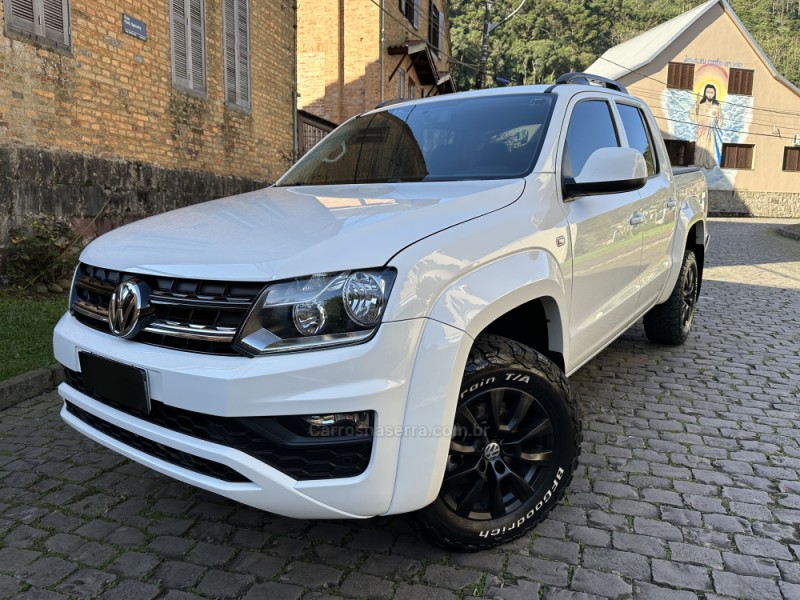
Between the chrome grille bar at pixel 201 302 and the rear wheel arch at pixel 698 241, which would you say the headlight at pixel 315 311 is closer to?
the chrome grille bar at pixel 201 302

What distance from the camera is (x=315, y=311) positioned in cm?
193

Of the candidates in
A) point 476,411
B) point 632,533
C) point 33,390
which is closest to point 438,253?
point 476,411

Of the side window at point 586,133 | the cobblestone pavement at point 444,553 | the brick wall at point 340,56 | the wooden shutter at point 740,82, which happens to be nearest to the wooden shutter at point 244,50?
the brick wall at point 340,56

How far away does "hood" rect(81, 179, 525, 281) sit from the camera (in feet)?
6.44

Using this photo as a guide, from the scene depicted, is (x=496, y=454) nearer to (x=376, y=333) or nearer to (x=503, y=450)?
(x=503, y=450)

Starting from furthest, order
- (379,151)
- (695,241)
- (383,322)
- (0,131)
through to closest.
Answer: (0,131) → (695,241) → (379,151) → (383,322)

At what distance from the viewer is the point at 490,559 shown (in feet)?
7.79

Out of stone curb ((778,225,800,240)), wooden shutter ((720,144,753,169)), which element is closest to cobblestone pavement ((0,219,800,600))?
stone curb ((778,225,800,240))

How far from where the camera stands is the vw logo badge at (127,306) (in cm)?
214

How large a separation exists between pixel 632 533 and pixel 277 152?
34.8 feet

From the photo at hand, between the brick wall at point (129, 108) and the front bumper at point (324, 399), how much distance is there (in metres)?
5.42

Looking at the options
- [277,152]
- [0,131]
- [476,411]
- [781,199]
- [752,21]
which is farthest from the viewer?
[752,21]

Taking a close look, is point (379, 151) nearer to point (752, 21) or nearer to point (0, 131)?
point (0, 131)

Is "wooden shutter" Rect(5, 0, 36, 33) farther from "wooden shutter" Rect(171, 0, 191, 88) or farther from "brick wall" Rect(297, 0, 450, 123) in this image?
"brick wall" Rect(297, 0, 450, 123)
